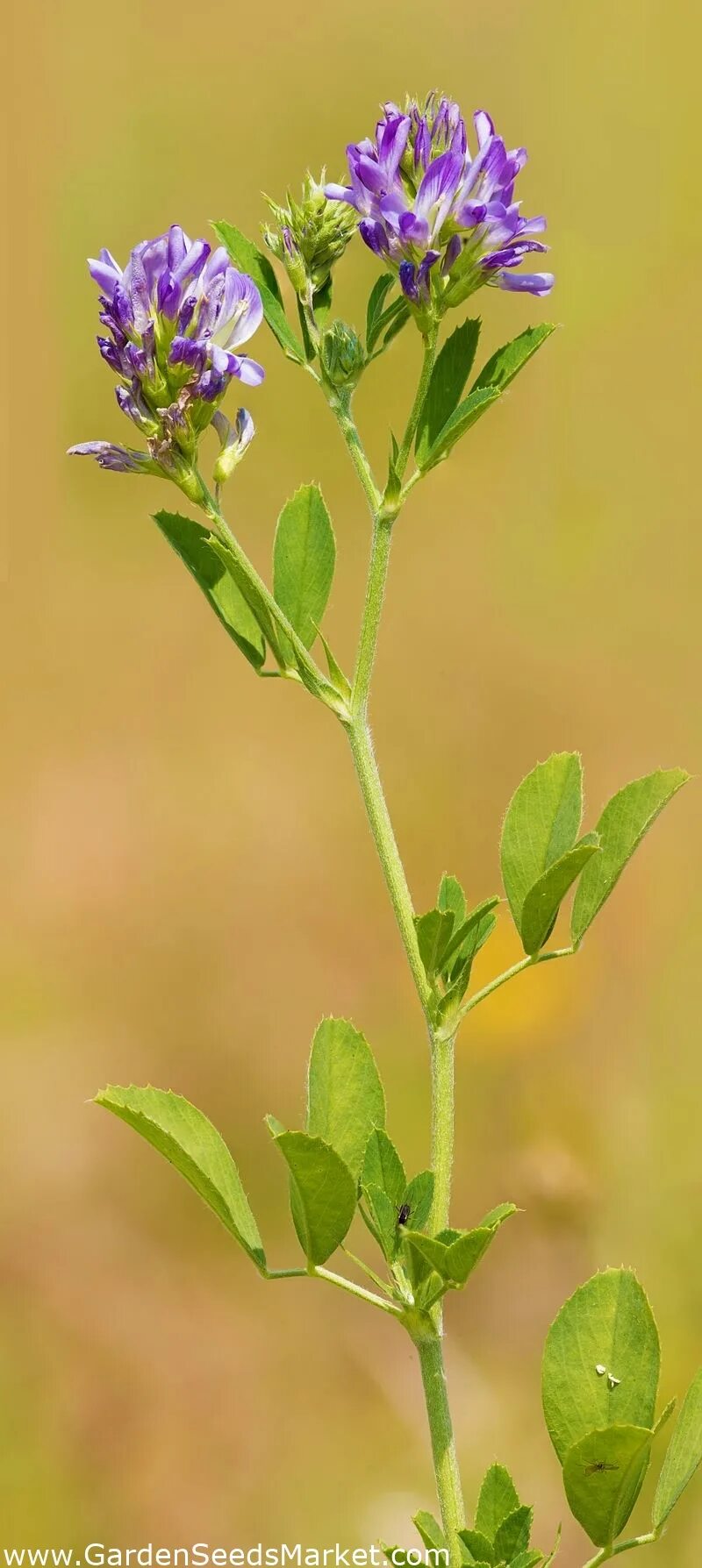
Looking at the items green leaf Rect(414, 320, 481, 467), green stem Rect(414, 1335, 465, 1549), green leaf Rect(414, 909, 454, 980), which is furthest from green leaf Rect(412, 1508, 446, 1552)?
green leaf Rect(414, 320, 481, 467)

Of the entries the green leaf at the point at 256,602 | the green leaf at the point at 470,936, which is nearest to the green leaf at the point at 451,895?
the green leaf at the point at 470,936

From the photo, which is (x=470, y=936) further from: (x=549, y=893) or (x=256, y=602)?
(x=256, y=602)

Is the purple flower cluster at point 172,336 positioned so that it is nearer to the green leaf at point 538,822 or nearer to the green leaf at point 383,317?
the green leaf at point 383,317

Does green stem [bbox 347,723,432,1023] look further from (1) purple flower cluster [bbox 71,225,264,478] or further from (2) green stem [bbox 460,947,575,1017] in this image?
(1) purple flower cluster [bbox 71,225,264,478]

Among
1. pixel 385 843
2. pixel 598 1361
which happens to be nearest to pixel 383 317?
pixel 385 843

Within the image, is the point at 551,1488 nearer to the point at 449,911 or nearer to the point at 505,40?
the point at 449,911
